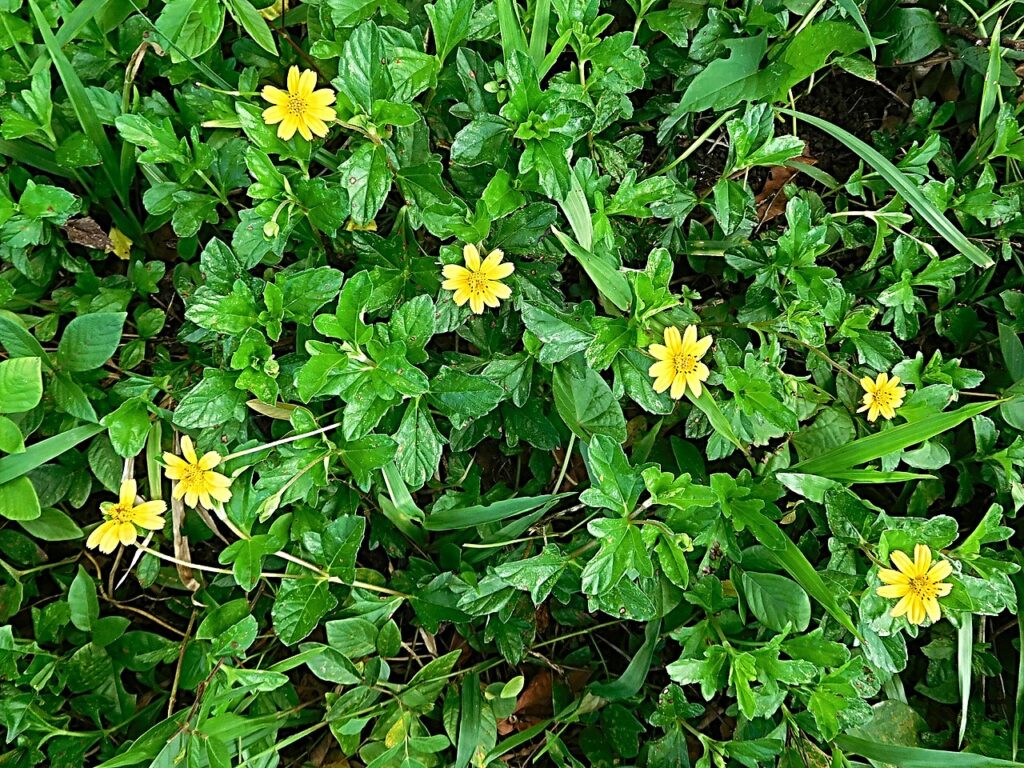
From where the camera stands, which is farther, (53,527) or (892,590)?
(53,527)

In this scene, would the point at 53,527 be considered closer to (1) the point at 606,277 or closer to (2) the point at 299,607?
(2) the point at 299,607

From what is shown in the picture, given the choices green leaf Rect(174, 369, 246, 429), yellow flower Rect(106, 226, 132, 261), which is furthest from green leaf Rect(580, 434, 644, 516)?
yellow flower Rect(106, 226, 132, 261)

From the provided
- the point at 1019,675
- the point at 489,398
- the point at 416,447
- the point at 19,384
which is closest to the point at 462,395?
the point at 489,398

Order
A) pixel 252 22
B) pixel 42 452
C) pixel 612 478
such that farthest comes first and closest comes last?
pixel 252 22 < pixel 42 452 < pixel 612 478

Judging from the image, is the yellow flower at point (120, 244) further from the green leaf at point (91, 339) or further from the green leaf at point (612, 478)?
the green leaf at point (612, 478)

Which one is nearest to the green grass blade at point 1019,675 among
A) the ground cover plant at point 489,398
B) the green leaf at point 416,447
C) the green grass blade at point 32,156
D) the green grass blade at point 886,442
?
the ground cover plant at point 489,398
